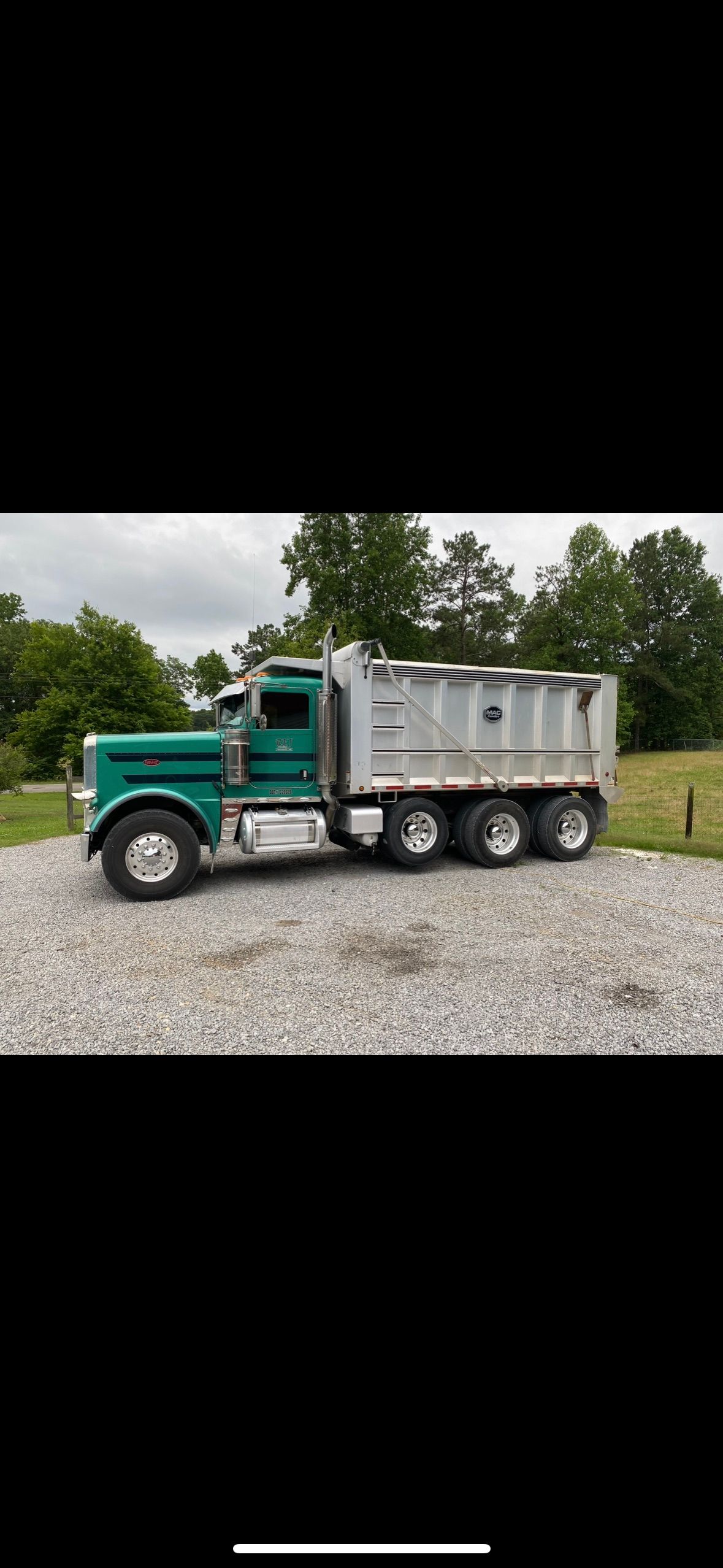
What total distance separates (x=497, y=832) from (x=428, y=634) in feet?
71.9

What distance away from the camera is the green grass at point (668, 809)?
9.58 metres

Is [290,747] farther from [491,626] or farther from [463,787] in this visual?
[491,626]

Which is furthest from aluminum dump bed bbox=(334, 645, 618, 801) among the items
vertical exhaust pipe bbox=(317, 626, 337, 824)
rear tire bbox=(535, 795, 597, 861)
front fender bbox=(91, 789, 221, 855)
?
front fender bbox=(91, 789, 221, 855)

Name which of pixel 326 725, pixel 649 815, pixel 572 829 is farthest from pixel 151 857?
pixel 649 815

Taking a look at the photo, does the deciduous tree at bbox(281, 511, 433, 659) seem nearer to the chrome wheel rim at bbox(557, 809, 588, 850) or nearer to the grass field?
the grass field

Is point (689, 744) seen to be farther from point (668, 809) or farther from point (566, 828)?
point (566, 828)

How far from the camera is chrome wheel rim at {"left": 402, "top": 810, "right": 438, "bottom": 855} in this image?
7.68m

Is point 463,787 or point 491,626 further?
point 491,626

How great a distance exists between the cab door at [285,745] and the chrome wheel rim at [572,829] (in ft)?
11.9

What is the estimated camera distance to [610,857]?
28.4 ft

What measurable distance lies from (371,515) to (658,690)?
30727 millimetres

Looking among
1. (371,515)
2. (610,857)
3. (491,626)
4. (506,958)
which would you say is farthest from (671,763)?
(506,958)

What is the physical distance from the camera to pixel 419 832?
773cm

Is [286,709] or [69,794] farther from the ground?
[286,709]
